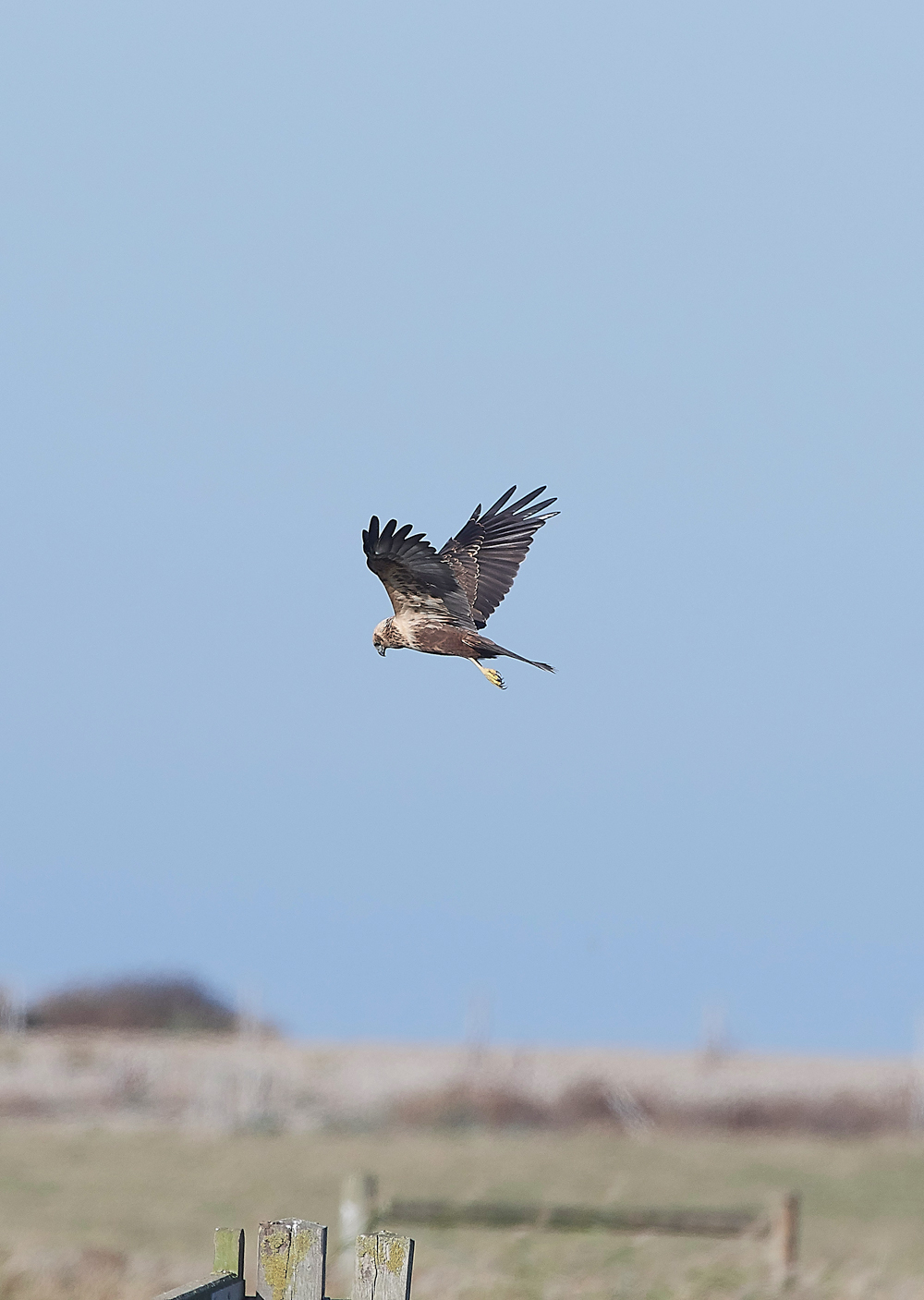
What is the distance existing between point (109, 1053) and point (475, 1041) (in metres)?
6.65

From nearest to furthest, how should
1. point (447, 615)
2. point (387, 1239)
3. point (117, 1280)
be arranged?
point (387, 1239) → point (447, 615) → point (117, 1280)

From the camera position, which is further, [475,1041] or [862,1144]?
[475,1041]

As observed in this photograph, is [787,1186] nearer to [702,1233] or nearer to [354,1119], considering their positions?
[354,1119]

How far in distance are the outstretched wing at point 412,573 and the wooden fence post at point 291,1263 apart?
3.82 m

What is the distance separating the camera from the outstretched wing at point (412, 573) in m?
7.83

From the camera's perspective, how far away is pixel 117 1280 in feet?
42.5

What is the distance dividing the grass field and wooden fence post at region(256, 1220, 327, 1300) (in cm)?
782

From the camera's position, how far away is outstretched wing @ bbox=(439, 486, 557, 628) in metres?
9.45

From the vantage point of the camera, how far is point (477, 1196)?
21719 millimetres

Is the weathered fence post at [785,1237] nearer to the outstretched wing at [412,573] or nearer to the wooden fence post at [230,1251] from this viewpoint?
the outstretched wing at [412,573]

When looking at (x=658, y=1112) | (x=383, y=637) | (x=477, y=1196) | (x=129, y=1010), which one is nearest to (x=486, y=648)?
(x=383, y=637)

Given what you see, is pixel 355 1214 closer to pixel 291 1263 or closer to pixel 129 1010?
pixel 291 1263

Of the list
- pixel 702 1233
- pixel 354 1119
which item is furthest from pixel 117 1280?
pixel 354 1119

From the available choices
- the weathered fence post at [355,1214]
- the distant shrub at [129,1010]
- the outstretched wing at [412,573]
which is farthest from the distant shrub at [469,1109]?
the outstretched wing at [412,573]
